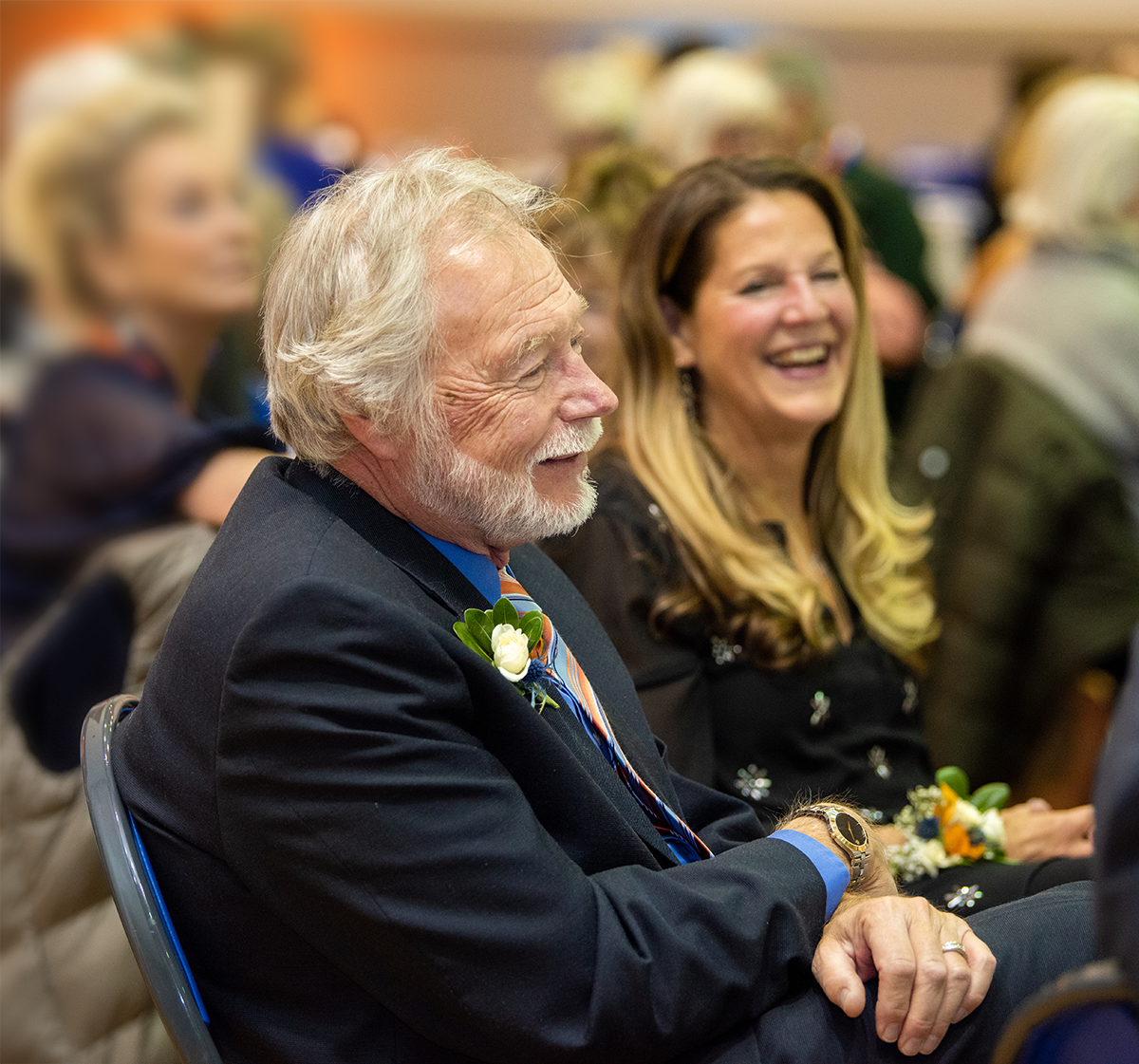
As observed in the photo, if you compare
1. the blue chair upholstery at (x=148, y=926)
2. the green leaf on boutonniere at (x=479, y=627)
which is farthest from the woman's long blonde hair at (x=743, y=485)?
the blue chair upholstery at (x=148, y=926)

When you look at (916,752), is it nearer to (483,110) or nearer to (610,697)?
(610,697)

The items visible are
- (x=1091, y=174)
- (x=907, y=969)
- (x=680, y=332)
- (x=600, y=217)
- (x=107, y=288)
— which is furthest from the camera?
(x=1091, y=174)

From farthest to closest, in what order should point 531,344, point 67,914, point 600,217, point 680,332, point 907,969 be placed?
point 600,217 → point 680,332 → point 67,914 → point 531,344 → point 907,969

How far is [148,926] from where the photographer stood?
46.7 inches

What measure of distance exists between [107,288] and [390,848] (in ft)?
7.46

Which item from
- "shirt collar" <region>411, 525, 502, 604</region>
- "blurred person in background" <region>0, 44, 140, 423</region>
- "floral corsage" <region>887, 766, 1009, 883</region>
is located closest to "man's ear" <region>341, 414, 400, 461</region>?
"shirt collar" <region>411, 525, 502, 604</region>

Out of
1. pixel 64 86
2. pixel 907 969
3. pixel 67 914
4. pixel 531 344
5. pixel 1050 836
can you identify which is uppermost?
pixel 64 86

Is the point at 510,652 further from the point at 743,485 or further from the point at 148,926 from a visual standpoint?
the point at 743,485

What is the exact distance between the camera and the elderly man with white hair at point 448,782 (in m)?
1.17

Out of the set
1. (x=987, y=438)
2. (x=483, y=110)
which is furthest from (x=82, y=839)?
(x=483, y=110)

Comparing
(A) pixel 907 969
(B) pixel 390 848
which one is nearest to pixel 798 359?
(A) pixel 907 969

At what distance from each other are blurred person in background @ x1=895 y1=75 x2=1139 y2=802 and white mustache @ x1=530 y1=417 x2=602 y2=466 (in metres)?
1.71

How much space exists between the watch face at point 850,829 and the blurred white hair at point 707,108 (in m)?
2.67

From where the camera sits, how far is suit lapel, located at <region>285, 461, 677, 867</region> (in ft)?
4.39
